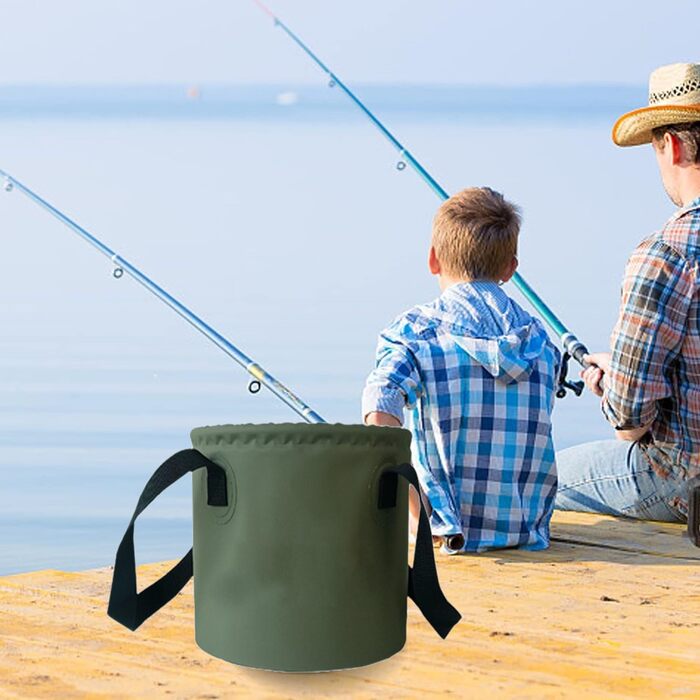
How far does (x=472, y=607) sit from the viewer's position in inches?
81.3

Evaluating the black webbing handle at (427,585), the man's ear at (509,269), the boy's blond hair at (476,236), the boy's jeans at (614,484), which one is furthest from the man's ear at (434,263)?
the black webbing handle at (427,585)

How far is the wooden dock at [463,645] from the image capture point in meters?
1.60

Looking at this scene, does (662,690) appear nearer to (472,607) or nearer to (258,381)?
(472,607)

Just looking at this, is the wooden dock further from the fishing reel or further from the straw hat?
the straw hat

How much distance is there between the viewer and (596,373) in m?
2.68

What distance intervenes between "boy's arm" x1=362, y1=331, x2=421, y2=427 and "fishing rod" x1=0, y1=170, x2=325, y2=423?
1.83ft

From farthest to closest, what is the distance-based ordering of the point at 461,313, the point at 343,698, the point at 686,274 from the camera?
the point at 461,313 → the point at 686,274 → the point at 343,698

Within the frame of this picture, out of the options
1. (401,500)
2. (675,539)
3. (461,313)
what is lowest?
(675,539)

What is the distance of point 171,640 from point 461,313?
1.02 meters

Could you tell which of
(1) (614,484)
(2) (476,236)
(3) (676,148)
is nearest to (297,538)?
(2) (476,236)

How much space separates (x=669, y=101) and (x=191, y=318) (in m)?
1.63

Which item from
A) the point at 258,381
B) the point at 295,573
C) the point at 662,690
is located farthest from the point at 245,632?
the point at 258,381

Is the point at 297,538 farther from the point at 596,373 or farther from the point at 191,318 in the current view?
the point at 191,318

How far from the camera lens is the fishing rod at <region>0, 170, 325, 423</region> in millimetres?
3291
